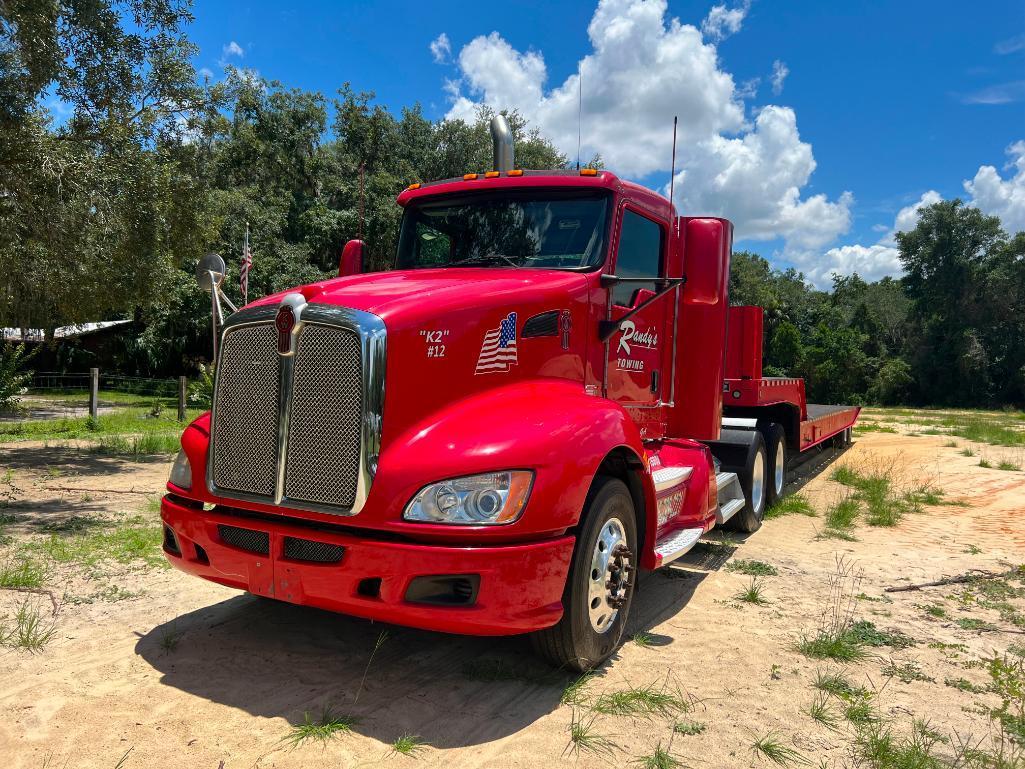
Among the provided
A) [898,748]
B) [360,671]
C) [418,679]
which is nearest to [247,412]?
[360,671]

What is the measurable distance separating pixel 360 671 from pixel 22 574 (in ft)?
9.43

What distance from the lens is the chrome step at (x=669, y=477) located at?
186 inches

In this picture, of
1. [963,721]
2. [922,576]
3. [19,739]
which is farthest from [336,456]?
[922,576]

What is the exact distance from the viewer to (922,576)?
240 inches

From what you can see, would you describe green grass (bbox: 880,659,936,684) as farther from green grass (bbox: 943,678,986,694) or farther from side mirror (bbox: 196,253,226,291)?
side mirror (bbox: 196,253,226,291)

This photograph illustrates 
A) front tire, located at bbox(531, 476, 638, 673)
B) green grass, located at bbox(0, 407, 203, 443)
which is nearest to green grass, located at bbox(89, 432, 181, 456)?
green grass, located at bbox(0, 407, 203, 443)

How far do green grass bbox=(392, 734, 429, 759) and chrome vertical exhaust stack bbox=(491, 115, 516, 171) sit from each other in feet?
13.0

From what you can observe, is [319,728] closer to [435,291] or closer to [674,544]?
[435,291]

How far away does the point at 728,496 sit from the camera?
6.62 metres

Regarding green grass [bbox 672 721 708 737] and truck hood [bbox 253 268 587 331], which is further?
truck hood [bbox 253 268 587 331]

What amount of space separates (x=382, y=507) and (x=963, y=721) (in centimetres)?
290

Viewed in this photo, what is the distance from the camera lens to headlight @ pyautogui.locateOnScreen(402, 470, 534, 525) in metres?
3.22

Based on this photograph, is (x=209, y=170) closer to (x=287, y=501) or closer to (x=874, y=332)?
(x=287, y=501)

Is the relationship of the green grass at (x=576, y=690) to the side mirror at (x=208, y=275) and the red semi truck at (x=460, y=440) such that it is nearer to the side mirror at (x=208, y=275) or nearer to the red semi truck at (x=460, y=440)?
the red semi truck at (x=460, y=440)
